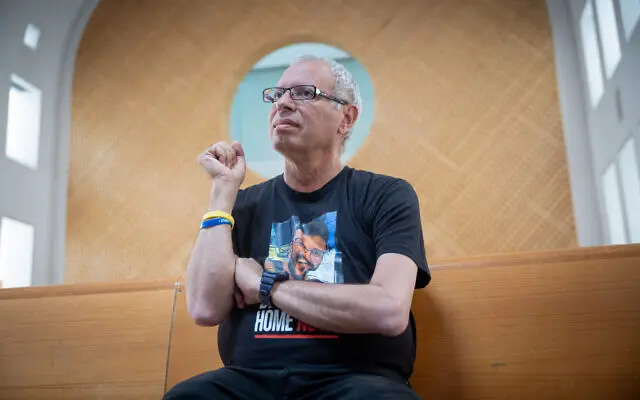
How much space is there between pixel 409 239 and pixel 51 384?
1.14 m

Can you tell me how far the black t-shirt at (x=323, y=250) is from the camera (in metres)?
1.26

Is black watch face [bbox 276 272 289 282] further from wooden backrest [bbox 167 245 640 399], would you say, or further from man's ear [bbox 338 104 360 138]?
man's ear [bbox 338 104 360 138]

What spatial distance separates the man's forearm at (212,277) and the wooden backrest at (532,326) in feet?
1.72

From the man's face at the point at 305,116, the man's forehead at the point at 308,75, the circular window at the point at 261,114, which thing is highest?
the circular window at the point at 261,114

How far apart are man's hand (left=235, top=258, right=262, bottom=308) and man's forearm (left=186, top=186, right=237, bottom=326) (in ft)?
0.06

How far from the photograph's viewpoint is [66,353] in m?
1.71

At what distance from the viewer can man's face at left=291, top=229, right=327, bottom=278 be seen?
4.49ft

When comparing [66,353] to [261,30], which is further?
[261,30]

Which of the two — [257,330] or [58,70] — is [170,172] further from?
[257,330]

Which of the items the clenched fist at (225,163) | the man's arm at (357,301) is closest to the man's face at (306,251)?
the man's arm at (357,301)

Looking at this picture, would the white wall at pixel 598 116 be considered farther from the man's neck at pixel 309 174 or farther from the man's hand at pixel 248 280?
the man's hand at pixel 248 280

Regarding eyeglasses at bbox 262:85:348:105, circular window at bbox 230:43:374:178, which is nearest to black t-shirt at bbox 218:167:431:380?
eyeglasses at bbox 262:85:348:105

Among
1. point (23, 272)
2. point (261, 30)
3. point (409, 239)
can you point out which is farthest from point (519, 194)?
point (23, 272)

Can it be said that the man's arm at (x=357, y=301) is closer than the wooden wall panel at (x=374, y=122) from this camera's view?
Yes
